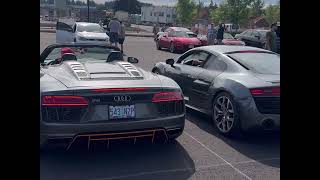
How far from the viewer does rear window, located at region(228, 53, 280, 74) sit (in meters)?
5.48

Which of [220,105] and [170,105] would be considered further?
[220,105]

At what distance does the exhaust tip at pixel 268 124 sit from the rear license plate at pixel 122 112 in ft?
5.86

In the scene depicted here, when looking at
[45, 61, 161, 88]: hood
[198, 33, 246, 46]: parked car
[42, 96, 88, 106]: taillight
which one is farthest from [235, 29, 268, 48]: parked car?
[42, 96, 88, 106]: taillight

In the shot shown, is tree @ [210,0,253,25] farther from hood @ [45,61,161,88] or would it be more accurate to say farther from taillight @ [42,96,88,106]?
taillight @ [42,96,88,106]

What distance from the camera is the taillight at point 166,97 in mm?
4273

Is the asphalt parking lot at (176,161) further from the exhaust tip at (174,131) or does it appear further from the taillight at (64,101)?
the taillight at (64,101)

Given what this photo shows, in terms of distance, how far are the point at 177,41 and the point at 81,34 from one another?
18.4 feet

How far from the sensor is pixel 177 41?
67.8 ft

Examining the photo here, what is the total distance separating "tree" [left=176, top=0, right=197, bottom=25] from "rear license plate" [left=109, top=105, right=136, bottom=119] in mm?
54584

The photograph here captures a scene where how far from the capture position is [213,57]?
608 cm
